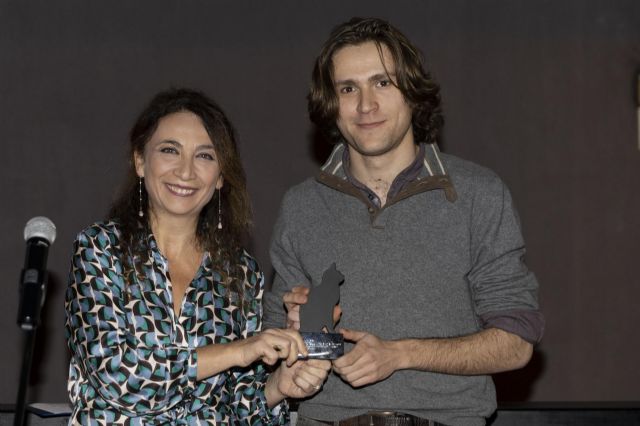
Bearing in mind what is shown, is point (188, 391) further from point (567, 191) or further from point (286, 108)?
point (567, 191)

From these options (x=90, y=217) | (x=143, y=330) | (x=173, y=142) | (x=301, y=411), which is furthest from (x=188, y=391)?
(x=90, y=217)

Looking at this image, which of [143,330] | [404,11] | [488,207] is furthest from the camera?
[404,11]

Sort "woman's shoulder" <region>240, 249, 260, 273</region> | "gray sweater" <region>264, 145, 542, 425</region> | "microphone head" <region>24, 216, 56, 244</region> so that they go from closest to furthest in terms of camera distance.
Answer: "microphone head" <region>24, 216, 56, 244</region> < "gray sweater" <region>264, 145, 542, 425</region> < "woman's shoulder" <region>240, 249, 260, 273</region>

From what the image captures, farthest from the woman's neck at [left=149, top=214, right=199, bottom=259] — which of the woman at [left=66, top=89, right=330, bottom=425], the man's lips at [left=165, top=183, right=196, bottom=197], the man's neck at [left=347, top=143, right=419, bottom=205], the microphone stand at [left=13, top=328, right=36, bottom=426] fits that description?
the microphone stand at [left=13, top=328, right=36, bottom=426]

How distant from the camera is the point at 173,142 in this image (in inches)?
123

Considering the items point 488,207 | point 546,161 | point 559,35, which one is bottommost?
point 488,207

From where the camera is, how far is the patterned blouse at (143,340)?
2748 mm

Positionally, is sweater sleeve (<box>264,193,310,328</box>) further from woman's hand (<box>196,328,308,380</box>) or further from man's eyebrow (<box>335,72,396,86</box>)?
man's eyebrow (<box>335,72,396,86</box>)

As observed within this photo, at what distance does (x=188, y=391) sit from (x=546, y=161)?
3712 mm

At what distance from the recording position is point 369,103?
3.09 meters

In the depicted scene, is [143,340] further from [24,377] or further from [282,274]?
[24,377]

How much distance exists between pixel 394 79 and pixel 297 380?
1.06 meters

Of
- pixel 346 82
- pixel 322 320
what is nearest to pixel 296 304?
pixel 322 320

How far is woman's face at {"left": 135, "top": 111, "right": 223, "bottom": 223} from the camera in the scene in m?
3.07
